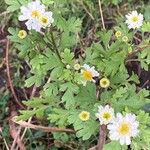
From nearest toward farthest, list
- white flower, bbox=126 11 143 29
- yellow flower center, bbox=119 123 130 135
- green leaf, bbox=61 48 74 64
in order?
yellow flower center, bbox=119 123 130 135, green leaf, bbox=61 48 74 64, white flower, bbox=126 11 143 29

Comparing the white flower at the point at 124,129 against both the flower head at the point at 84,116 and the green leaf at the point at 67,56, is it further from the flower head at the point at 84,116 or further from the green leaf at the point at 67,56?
the green leaf at the point at 67,56

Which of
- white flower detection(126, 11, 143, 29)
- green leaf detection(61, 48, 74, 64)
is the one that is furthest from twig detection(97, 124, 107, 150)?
white flower detection(126, 11, 143, 29)

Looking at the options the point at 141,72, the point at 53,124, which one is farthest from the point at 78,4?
the point at 53,124

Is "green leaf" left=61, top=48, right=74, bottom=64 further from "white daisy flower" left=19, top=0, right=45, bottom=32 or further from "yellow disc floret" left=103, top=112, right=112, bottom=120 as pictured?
"yellow disc floret" left=103, top=112, right=112, bottom=120

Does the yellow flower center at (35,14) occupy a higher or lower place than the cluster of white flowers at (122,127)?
higher

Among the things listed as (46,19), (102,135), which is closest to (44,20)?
(46,19)

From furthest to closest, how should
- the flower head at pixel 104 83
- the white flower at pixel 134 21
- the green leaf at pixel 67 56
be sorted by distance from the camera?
the white flower at pixel 134 21, the flower head at pixel 104 83, the green leaf at pixel 67 56

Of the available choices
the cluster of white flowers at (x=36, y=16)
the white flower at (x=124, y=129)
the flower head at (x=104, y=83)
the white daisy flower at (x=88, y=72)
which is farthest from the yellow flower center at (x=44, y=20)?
the white flower at (x=124, y=129)
